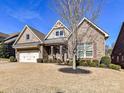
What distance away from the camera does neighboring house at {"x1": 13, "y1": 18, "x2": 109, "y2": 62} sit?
2486cm

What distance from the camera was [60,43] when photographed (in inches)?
1098

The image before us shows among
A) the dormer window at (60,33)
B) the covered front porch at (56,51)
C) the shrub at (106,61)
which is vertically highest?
the dormer window at (60,33)

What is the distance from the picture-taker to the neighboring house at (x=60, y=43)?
24859 mm

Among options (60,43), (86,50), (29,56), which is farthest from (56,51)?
(86,50)

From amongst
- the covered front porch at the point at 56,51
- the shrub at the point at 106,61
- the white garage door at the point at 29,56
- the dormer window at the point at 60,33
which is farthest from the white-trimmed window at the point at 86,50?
the white garage door at the point at 29,56

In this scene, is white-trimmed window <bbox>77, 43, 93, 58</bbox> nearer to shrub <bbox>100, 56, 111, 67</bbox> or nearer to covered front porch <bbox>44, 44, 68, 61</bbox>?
shrub <bbox>100, 56, 111, 67</bbox>

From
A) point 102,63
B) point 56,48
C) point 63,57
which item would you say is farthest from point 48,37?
point 102,63

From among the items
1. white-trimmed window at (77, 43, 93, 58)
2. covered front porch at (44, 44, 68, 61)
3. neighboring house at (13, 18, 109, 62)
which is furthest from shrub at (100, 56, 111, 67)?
covered front porch at (44, 44, 68, 61)

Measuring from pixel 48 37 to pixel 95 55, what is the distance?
10.1 meters

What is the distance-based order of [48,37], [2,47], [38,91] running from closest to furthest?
[38,91], [48,37], [2,47]

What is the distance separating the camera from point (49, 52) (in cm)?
3152

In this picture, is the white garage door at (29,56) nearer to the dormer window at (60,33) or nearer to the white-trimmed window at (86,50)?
the dormer window at (60,33)

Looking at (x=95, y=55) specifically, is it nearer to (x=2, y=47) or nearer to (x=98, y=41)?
(x=98, y=41)

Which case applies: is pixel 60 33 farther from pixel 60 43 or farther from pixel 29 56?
pixel 29 56
